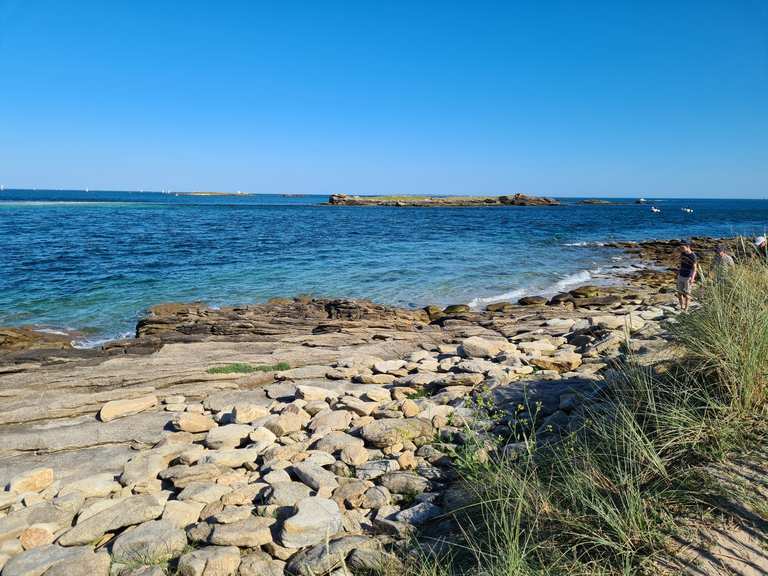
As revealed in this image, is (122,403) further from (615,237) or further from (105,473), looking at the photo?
(615,237)

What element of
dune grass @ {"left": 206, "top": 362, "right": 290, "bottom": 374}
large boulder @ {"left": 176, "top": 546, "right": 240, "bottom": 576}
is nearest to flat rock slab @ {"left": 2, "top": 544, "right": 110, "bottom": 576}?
large boulder @ {"left": 176, "top": 546, "right": 240, "bottom": 576}

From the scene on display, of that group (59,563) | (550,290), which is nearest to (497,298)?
(550,290)

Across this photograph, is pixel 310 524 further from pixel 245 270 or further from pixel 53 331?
pixel 245 270

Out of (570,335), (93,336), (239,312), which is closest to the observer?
(570,335)

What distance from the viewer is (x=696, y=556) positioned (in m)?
3.04

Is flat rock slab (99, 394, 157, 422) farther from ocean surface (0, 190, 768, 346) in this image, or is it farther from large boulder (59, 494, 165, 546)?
ocean surface (0, 190, 768, 346)

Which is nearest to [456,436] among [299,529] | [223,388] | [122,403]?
[299,529]

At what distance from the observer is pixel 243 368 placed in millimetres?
10039

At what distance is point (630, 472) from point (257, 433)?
4348 mm

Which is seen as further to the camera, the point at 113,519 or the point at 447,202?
the point at 447,202

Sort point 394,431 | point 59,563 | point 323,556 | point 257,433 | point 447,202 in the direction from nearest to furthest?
point 323,556, point 59,563, point 394,431, point 257,433, point 447,202

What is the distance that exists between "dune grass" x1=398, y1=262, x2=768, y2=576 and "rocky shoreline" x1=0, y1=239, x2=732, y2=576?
1.48 feet

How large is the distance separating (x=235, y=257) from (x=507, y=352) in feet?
74.4

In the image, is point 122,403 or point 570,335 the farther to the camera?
point 570,335
